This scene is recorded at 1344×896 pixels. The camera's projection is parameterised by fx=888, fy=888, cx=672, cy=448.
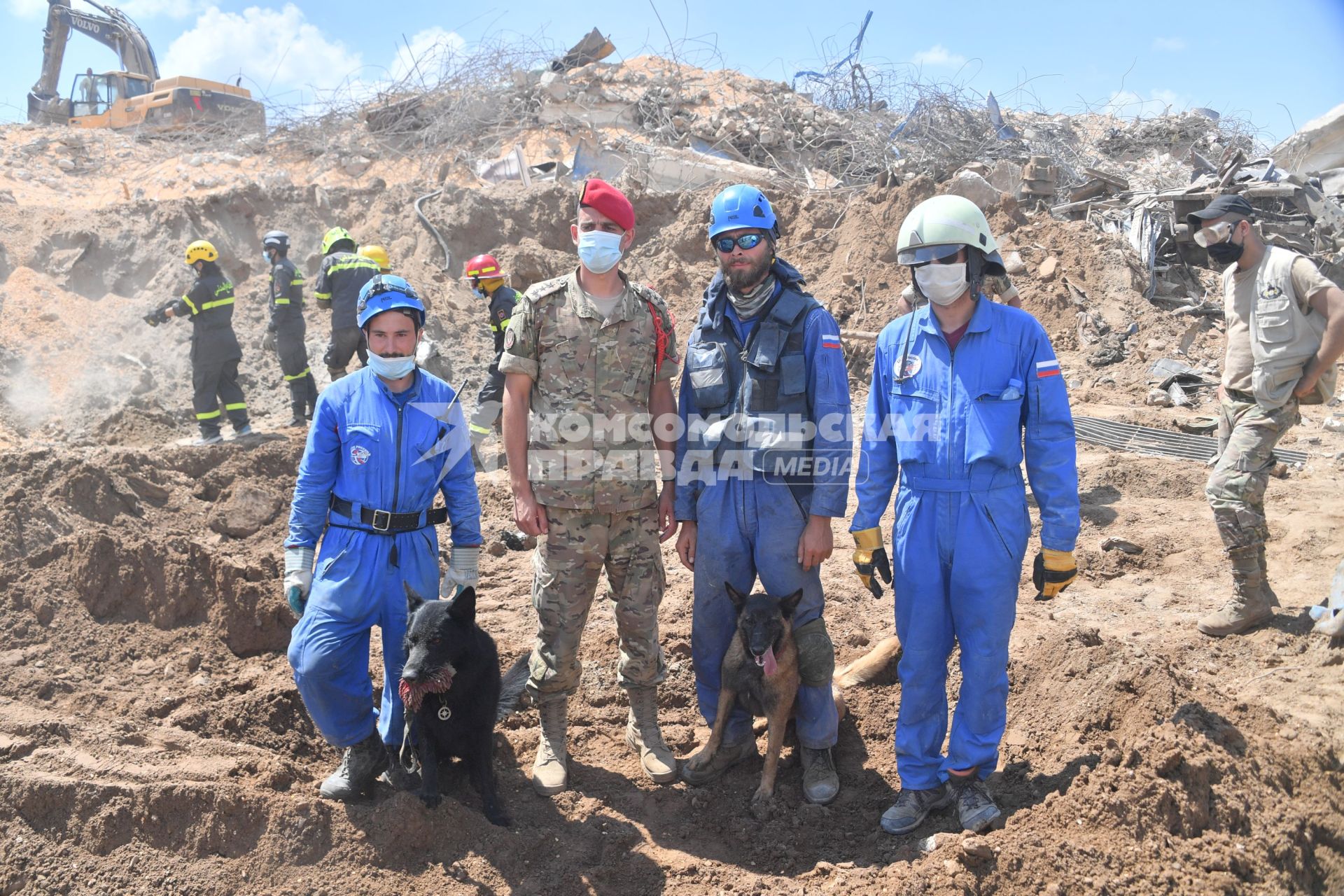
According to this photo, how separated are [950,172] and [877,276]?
8.45 feet

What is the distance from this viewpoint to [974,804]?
3344 mm

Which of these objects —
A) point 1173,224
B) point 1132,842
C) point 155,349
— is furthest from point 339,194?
point 1132,842

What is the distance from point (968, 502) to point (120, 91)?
25.8 m

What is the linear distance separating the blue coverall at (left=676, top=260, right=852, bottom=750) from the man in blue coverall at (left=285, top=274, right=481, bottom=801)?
1.04 metres

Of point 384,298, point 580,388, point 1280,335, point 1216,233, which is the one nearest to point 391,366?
point 384,298

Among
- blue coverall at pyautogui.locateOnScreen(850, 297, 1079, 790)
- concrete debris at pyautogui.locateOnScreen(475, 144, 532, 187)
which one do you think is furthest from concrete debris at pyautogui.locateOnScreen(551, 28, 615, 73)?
blue coverall at pyautogui.locateOnScreen(850, 297, 1079, 790)

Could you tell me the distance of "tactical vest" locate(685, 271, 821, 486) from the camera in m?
3.64

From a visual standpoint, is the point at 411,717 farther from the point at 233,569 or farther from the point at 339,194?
the point at 339,194

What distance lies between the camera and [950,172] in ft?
44.9

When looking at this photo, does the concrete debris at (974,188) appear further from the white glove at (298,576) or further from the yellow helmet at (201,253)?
the white glove at (298,576)

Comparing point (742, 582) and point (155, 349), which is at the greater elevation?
point (155, 349)

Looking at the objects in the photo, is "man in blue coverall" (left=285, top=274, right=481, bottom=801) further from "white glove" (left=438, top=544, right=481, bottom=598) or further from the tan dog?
the tan dog

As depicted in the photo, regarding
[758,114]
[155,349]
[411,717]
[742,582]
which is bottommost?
[411,717]

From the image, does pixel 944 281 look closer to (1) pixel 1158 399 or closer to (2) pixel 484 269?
(2) pixel 484 269
